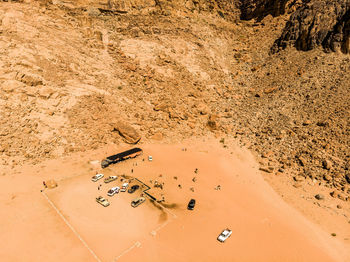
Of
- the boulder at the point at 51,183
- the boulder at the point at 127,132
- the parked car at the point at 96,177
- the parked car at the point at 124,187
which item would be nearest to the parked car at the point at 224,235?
the parked car at the point at 124,187

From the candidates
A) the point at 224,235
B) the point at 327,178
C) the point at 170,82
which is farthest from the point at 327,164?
the point at 170,82

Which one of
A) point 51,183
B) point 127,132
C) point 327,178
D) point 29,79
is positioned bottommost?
point 51,183

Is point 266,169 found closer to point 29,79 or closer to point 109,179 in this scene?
point 109,179

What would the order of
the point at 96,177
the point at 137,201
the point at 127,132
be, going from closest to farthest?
the point at 137,201
the point at 96,177
the point at 127,132

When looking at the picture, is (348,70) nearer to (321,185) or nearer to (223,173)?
(321,185)

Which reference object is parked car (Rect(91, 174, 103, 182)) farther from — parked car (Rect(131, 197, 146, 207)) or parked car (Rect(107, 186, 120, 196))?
parked car (Rect(131, 197, 146, 207))

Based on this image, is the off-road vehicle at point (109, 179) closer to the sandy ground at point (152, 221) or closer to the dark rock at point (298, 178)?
the sandy ground at point (152, 221)

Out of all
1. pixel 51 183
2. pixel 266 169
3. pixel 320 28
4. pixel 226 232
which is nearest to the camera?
pixel 226 232
